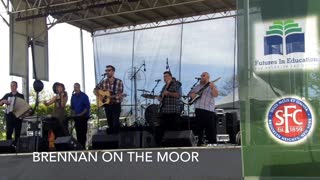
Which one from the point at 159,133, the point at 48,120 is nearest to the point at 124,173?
the point at 159,133

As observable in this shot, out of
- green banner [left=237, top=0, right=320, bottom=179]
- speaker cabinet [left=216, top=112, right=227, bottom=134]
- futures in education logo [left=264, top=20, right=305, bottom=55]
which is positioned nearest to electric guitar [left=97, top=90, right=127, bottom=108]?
speaker cabinet [left=216, top=112, right=227, bottom=134]

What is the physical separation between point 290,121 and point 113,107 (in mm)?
4927

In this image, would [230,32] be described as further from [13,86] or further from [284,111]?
[284,111]

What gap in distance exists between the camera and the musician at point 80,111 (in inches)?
323

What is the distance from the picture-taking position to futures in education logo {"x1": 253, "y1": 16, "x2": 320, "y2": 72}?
3.14 meters

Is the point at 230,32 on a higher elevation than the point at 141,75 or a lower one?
higher

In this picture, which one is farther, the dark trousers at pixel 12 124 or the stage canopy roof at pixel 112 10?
the stage canopy roof at pixel 112 10

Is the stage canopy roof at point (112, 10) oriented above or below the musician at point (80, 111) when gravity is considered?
above

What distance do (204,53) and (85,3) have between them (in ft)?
10.7

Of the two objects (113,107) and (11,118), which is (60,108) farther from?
(113,107)

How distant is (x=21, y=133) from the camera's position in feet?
26.2

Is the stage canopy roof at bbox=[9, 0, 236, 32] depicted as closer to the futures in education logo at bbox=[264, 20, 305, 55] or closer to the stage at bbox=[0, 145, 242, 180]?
the stage at bbox=[0, 145, 242, 180]

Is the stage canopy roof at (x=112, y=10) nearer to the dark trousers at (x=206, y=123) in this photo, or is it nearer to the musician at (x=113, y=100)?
the musician at (x=113, y=100)

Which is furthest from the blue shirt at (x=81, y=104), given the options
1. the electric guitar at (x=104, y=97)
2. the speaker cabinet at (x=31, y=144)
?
the speaker cabinet at (x=31, y=144)
